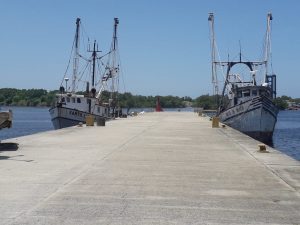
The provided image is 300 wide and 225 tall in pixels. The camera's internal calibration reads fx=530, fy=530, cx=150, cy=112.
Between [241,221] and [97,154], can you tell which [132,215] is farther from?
[97,154]

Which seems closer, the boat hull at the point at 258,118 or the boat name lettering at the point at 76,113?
the boat hull at the point at 258,118

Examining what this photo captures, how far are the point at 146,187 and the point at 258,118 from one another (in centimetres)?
2971

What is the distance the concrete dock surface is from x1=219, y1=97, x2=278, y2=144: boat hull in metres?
21.5

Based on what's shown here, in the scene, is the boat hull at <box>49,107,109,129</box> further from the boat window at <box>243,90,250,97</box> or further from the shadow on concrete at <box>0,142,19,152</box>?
the shadow on concrete at <box>0,142,19,152</box>

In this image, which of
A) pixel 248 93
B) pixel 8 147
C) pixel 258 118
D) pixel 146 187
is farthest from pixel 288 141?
pixel 146 187

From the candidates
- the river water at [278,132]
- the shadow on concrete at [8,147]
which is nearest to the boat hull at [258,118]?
the river water at [278,132]

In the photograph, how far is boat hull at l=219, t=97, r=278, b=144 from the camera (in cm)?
3841

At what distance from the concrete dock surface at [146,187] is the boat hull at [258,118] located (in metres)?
21.5

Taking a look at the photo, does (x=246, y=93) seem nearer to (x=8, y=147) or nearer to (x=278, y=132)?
(x=278, y=132)

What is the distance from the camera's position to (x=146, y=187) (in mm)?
10188

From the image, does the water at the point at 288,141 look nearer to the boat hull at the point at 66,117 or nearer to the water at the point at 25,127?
the boat hull at the point at 66,117

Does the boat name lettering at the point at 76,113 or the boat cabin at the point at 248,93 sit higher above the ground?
the boat cabin at the point at 248,93

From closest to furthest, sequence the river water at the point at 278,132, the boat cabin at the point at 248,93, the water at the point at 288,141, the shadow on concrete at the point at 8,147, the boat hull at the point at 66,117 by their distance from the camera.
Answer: the shadow on concrete at the point at 8,147 < the water at the point at 288,141 < the river water at the point at 278,132 < the boat cabin at the point at 248,93 < the boat hull at the point at 66,117

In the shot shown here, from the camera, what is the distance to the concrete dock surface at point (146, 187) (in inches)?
305
